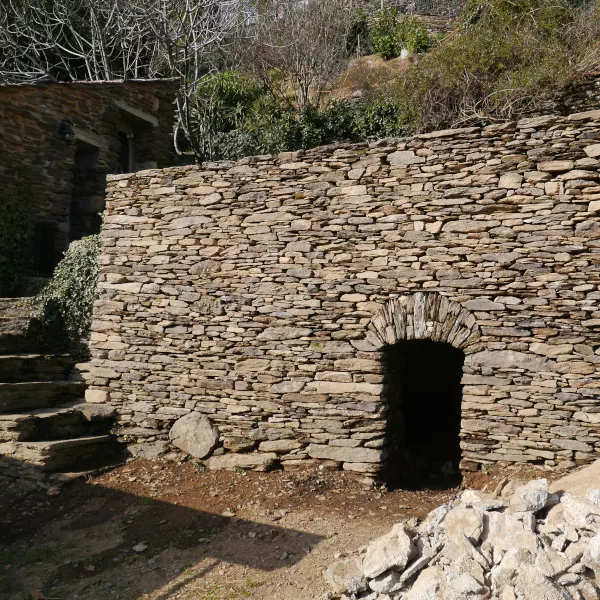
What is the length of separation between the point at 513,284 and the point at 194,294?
3.54 metres

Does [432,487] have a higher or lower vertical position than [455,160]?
lower

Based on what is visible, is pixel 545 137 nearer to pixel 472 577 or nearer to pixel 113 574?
pixel 472 577

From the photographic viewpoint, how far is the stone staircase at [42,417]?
21.4 feet

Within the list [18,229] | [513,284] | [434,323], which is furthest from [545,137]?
[18,229]

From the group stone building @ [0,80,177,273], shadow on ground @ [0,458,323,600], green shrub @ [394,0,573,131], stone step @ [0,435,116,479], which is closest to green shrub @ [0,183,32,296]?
stone building @ [0,80,177,273]

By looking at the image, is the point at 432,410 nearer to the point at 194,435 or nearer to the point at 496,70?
the point at 194,435

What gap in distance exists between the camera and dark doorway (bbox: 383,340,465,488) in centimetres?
703

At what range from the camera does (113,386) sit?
7.30m

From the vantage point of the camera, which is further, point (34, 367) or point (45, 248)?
point (45, 248)

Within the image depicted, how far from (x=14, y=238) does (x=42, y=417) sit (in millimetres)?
4074

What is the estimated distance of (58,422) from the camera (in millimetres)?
6883

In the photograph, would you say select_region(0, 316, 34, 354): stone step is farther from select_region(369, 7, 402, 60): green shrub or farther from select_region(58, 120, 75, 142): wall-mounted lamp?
select_region(369, 7, 402, 60): green shrub

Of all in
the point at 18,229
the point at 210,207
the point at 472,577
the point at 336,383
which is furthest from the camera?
the point at 18,229

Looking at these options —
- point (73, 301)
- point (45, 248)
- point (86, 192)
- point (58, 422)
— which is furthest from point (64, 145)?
point (58, 422)
